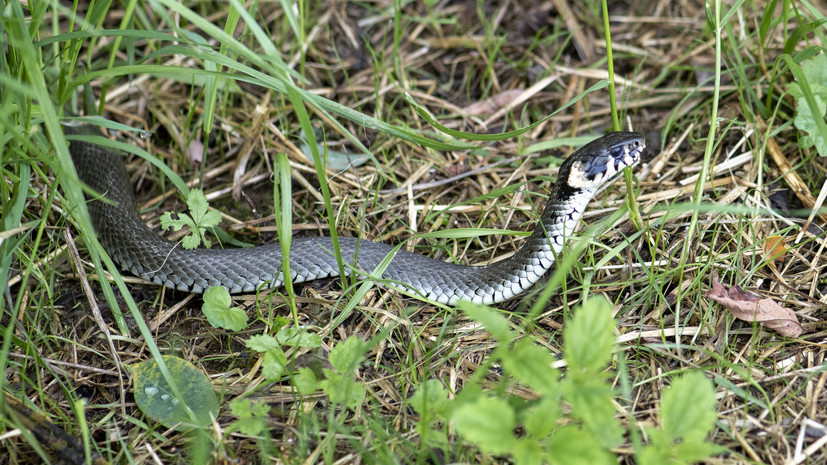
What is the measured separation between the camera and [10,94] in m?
2.99

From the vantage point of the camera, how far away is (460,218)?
485 centimetres

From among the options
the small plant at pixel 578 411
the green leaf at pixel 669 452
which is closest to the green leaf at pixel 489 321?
the small plant at pixel 578 411

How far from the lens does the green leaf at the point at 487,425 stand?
2385 millimetres

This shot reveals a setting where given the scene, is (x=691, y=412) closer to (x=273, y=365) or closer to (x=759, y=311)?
(x=759, y=311)

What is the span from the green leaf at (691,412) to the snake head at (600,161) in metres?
1.88

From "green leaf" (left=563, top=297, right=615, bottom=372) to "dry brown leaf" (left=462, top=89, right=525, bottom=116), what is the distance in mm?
3405

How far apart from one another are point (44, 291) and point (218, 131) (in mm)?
1919

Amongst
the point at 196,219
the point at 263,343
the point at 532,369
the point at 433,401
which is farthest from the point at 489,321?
the point at 196,219

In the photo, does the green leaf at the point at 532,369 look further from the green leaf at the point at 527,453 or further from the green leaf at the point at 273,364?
the green leaf at the point at 273,364

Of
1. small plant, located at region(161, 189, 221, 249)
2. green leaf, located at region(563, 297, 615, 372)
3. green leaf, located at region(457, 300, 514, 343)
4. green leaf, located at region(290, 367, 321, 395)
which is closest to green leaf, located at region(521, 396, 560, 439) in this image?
green leaf, located at region(563, 297, 615, 372)

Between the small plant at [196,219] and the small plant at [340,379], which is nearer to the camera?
the small plant at [340,379]

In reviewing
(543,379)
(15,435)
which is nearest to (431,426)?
(543,379)

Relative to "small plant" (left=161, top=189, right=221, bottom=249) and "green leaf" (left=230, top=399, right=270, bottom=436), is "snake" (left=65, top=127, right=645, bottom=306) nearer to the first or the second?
"small plant" (left=161, top=189, right=221, bottom=249)

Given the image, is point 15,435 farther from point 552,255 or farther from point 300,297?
point 552,255
